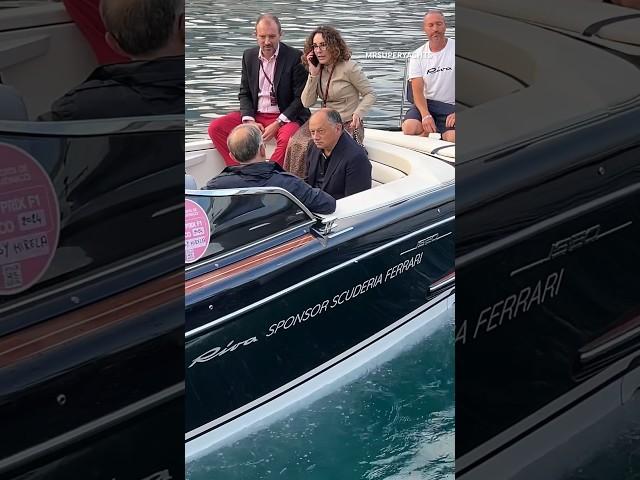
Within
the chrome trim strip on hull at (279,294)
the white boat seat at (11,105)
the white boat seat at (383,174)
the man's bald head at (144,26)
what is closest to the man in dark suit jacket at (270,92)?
the white boat seat at (383,174)

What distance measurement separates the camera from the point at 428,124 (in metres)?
2.10

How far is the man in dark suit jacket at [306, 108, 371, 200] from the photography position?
1.79 m

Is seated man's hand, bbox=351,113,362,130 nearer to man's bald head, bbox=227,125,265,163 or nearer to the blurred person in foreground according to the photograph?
man's bald head, bbox=227,125,265,163

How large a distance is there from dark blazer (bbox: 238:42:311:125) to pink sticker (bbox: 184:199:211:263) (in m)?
0.26

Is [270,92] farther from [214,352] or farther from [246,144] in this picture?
[214,352]

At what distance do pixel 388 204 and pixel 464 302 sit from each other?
0.92 m

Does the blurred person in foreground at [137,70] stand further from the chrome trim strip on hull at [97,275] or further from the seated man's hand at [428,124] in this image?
the seated man's hand at [428,124]

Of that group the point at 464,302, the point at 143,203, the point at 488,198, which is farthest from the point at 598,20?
the point at 143,203

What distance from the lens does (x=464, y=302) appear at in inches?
57.6

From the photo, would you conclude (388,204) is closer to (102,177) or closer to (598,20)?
(598,20)

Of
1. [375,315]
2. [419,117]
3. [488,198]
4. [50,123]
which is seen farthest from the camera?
[375,315]

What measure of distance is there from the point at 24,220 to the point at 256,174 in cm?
110

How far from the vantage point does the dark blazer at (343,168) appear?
6.07 feet

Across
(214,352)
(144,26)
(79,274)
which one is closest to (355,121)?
(214,352)
